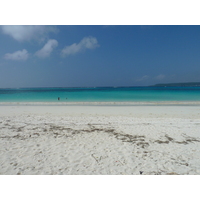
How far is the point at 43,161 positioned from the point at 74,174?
1.21 m

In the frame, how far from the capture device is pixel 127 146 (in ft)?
17.4

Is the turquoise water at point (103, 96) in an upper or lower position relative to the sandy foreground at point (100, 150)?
upper

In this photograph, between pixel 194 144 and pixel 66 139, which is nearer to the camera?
pixel 194 144

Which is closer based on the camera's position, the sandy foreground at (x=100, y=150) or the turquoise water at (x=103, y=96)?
the sandy foreground at (x=100, y=150)

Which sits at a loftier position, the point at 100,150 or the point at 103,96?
the point at 103,96

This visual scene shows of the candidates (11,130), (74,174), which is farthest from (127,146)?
(11,130)

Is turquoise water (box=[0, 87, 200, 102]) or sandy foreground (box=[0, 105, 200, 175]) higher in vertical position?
turquoise water (box=[0, 87, 200, 102])

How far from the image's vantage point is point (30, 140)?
5.86 meters

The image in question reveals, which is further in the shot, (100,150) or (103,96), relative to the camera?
(103,96)

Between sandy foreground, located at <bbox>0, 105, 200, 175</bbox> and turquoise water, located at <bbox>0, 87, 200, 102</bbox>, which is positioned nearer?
sandy foreground, located at <bbox>0, 105, 200, 175</bbox>

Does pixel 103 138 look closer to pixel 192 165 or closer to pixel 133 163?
pixel 133 163

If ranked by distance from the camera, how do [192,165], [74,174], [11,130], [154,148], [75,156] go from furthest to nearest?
1. [11,130]
2. [154,148]
3. [75,156]
4. [192,165]
5. [74,174]

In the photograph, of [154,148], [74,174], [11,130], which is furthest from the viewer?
[11,130]

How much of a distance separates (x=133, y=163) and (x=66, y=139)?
10.6 ft
